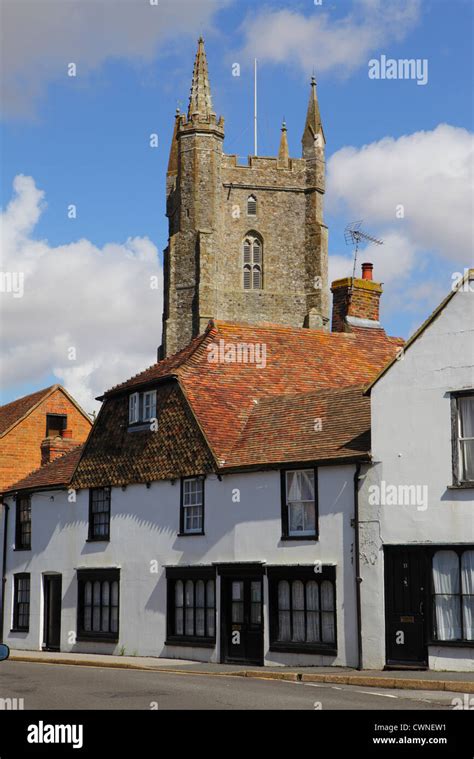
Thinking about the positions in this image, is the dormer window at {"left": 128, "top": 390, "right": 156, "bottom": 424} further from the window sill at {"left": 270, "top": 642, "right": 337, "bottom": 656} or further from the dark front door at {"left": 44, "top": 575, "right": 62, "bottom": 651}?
the window sill at {"left": 270, "top": 642, "right": 337, "bottom": 656}

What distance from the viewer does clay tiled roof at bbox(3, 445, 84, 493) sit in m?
33.8

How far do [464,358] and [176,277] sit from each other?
6196cm

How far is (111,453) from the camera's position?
102ft

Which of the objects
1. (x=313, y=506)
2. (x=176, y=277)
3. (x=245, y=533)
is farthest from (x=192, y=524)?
(x=176, y=277)

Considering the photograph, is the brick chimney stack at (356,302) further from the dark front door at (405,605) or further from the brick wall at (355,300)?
the dark front door at (405,605)

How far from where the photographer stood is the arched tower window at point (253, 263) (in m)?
84.5

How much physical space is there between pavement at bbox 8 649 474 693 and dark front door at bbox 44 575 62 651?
12.0 feet

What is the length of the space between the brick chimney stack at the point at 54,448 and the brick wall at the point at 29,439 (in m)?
1.13

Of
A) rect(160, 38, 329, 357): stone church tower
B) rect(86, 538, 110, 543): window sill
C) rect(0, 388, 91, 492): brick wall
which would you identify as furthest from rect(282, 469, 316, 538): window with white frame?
rect(160, 38, 329, 357): stone church tower

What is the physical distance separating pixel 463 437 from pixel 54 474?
16.4 meters
